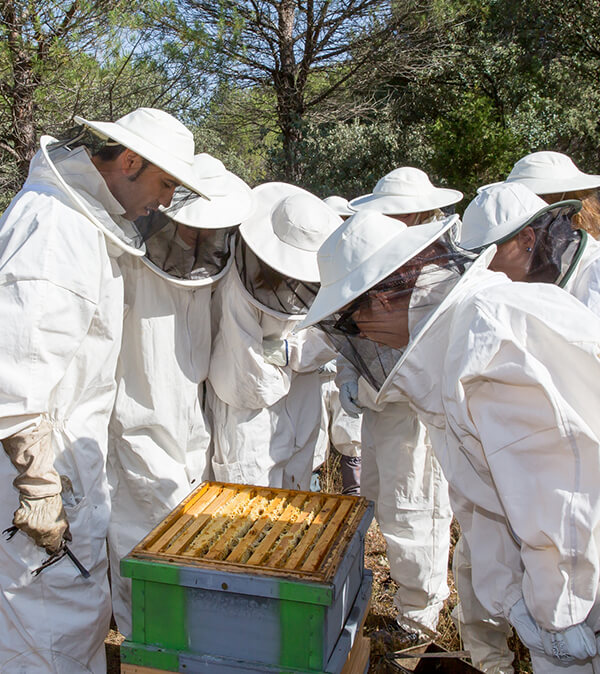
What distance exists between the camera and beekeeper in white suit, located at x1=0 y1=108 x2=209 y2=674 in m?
2.10

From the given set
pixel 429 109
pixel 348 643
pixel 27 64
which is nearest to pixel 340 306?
pixel 348 643

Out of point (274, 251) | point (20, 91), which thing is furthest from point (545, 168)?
point (20, 91)

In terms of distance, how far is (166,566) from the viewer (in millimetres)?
1795

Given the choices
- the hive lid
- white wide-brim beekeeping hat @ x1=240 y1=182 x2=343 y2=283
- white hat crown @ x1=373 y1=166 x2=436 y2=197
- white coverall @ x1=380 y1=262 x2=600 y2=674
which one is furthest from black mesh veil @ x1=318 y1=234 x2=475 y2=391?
white hat crown @ x1=373 y1=166 x2=436 y2=197

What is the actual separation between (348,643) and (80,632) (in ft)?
3.36

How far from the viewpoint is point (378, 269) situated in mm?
1898

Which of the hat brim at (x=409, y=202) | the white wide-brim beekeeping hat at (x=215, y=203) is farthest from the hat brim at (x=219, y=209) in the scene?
the hat brim at (x=409, y=202)

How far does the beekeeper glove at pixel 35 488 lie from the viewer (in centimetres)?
211

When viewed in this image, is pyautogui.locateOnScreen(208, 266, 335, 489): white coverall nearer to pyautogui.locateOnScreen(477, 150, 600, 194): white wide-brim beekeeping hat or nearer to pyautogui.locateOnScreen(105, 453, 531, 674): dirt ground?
pyautogui.locateOnScreen(105, 453, 531, 674): dirt ground

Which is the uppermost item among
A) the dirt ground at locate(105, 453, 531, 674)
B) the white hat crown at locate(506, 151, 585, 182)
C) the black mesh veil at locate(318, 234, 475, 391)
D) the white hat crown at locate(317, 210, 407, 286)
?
the white hat crown at locate(506, 151, 585, 182)

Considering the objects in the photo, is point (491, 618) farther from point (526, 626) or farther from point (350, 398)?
point (350, 398)

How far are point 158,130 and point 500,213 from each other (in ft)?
5.19

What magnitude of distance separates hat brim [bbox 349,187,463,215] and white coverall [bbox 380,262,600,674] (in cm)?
253

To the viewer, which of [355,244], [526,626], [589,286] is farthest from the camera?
[589,286]
